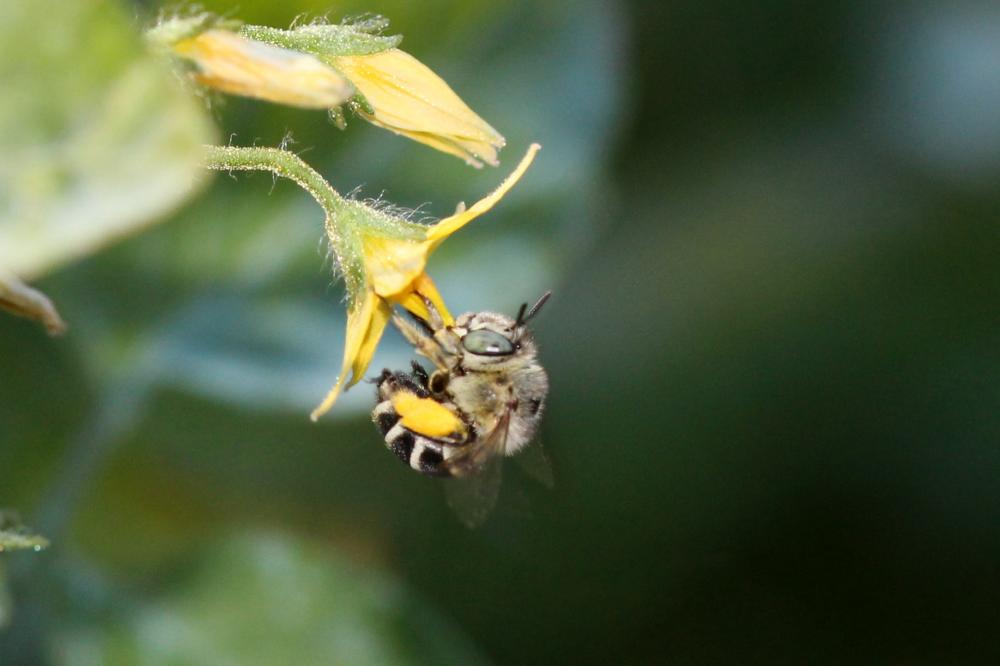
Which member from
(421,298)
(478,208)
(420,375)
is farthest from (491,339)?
(478,208)

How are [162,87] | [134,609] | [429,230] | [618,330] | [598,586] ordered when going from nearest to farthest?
1. [162,87]
2. [429,230]
3. [134,609]
4. [598,586]
5. [618,330]

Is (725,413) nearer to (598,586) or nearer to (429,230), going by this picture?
(598,586)

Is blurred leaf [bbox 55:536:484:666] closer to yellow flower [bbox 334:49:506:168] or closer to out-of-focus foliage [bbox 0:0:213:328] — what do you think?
yellow flower [bbox 334:49:506:168]

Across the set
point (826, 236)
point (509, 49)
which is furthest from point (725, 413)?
point (509, 49)

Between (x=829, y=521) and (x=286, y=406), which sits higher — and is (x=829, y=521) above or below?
above

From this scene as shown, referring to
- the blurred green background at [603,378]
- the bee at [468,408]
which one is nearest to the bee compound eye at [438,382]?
the bee at [468,408]

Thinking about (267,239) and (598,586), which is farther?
(598,586)
